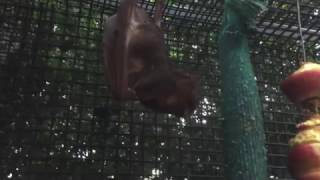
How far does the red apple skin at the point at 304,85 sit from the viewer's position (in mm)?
792

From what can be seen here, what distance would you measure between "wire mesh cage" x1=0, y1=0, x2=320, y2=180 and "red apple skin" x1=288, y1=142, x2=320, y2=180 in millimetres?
621

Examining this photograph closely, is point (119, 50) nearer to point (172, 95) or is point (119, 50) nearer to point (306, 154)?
point (172, 95)

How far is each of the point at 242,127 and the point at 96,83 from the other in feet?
2.33

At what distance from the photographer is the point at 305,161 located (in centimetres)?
72

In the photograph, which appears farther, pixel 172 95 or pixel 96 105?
pixel 96 105

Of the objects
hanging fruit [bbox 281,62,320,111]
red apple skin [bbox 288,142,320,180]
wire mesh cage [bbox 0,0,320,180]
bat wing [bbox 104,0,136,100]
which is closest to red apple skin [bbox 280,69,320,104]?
hanging fruit [bbox 281,62,320,111]

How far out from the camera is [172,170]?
1.34m

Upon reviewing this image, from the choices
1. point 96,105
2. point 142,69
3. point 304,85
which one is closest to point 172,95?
point 142,69

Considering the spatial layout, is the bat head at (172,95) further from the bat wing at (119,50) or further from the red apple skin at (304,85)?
the red apple skin at (304,85)

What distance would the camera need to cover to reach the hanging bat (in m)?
0.78

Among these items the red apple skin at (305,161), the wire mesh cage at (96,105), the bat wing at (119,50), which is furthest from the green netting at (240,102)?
the wire mesh cage at (96,105)

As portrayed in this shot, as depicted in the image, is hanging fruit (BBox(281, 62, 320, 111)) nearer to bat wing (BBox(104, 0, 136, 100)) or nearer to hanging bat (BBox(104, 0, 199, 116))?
hanging bat (BBox(104, 0, 199, 116))

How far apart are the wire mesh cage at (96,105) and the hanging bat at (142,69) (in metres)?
0.51

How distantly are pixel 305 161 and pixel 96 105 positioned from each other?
2.39 feet
